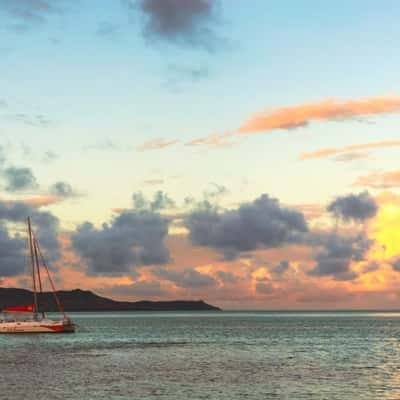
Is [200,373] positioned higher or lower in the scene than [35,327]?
lower

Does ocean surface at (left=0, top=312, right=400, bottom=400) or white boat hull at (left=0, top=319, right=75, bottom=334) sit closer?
ocean surface at (left=0, top=312, right=400, bottom=400)

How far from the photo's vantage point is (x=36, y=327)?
144 meters

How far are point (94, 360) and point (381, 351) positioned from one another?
43283mm

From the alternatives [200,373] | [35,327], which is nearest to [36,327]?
[35,327]

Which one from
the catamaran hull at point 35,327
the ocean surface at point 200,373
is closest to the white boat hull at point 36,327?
the catamaran hull at point 35,327

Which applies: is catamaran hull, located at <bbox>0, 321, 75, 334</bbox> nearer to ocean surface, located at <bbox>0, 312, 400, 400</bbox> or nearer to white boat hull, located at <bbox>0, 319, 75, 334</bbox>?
white boat hull, located at <bbox>0, 319, 75, 334</bbox>

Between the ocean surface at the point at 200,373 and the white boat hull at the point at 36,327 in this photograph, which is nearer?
the ocean surface at the point at 200,373

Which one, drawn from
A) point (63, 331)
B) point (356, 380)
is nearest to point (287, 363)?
Result: point (356, 380)

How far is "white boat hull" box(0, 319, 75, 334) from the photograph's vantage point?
468 feet

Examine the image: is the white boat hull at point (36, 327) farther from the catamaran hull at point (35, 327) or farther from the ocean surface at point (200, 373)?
the ocean surface at point (200, 373)

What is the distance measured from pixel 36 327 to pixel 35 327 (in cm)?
36

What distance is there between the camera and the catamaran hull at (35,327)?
5610 inches

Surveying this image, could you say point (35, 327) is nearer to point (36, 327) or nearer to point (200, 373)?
point (36, 327)

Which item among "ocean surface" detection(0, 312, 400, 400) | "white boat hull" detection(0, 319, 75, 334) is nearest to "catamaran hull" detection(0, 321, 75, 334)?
"white boat hull" detection(0, 319, 75, 334)
